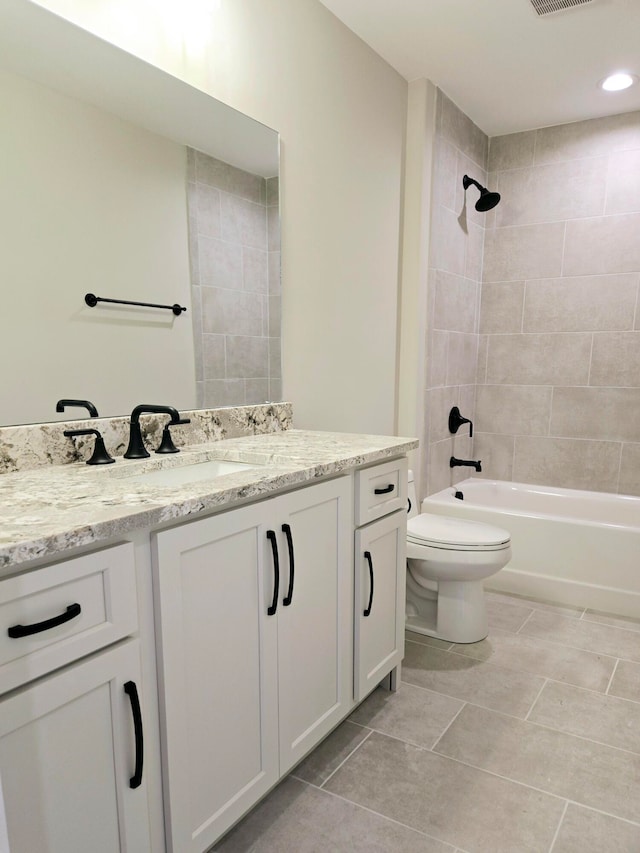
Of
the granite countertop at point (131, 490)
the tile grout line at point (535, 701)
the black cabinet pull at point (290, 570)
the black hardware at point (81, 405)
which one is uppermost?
the black hardware at point (81, 405)

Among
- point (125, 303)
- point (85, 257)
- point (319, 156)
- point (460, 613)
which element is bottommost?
point (460, 613)

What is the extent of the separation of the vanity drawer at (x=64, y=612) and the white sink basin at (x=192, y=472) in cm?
44

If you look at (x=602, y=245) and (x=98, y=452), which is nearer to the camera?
(x=98, y=452)

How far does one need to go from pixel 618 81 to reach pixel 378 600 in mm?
2716

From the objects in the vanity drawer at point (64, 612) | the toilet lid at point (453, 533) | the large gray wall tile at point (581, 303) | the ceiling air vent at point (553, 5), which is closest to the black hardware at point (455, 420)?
the large gray wall tile at point (581, 303)

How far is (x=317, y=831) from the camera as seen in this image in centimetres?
142

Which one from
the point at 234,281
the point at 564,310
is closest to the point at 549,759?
the point at 234,281

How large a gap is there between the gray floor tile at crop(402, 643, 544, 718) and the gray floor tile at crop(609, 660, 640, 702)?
0.25m

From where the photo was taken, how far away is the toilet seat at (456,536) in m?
2.28

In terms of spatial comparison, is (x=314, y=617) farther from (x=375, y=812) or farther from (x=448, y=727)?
(x=448, y=727)

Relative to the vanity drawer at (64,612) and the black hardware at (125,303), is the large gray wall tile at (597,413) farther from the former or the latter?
the vanity drawer at (64,612)

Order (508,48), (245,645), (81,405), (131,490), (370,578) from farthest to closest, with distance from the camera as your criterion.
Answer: (508,48)
(370,578)
(81,405)
(245,645)
(131,490)

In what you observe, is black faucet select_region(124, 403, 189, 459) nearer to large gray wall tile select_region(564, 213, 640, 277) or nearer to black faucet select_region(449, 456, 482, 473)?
black faucet select_region(449, 456, 482, 473)

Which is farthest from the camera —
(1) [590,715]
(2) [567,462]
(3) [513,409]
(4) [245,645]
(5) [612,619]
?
(3) [513,409]
